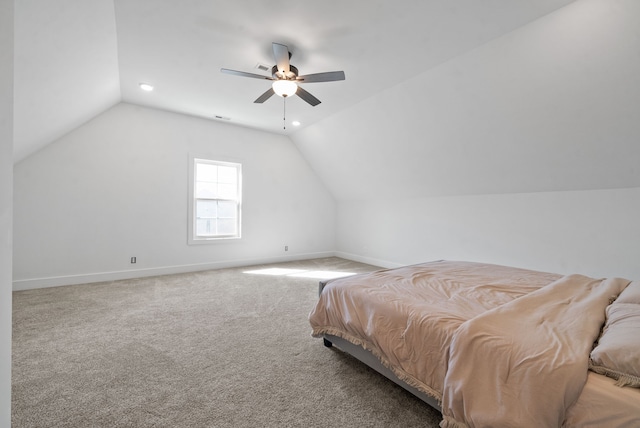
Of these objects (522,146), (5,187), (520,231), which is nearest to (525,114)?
(522,146)

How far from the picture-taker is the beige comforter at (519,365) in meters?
1.06

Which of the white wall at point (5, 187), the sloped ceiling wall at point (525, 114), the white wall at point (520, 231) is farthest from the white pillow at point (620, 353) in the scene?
the white wall at point (520, 231)

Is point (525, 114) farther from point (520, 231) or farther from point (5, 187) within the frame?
point (5, 187)

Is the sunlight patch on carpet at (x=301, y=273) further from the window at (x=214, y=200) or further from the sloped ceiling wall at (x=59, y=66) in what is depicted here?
the sloped ceiling wall at (x=59, y=66)

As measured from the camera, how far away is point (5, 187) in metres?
0.79

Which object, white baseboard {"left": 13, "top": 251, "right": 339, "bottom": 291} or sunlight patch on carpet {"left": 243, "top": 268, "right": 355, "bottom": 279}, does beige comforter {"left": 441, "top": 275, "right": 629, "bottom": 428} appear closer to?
sunlight patch on carpet {"left": 243, "top": 268, "right": 355, "bottom": 279}

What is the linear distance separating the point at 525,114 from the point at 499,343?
2774 mm

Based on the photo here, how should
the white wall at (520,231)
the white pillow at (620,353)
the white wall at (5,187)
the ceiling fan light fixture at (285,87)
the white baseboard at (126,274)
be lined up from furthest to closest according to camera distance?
1. the white baseboard at (126,274)
2. the white wall at (520,231)
3. the ceiling fan light fixture at (285,87)
4. the white pillow at (620,353)
5. the white wall at (5,187)

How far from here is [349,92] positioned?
3842 millimetres

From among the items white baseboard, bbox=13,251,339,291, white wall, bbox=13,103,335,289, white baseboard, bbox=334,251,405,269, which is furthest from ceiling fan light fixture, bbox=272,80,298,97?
white baseboard, bbox=334,251,405,269

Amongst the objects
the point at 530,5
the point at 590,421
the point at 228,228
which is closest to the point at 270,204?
the point at 228,228

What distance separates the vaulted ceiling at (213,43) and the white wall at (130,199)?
48cm

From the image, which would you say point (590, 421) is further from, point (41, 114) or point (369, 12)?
point (41, 114)

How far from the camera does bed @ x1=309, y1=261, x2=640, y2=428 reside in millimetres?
1042
